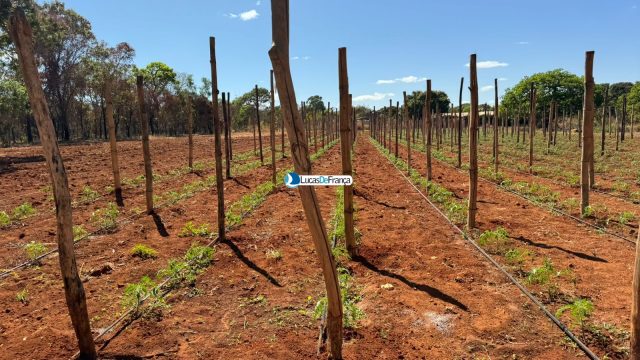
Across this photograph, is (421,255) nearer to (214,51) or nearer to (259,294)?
(259,294)

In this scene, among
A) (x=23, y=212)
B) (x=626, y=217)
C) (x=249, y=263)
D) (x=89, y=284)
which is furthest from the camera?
(x=23, y=212)

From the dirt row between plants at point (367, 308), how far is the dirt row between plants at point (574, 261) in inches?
14.7

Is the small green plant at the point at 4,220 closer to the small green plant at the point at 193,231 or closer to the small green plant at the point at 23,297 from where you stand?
the small green plant at the point at 193,231

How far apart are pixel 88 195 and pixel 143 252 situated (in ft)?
18.1

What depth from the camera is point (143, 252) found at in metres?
5.95

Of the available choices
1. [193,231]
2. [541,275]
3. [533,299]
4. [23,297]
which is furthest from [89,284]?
[541,275]

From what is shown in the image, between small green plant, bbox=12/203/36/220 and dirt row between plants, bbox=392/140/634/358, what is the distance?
884 cm

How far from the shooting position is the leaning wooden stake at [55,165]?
293cm

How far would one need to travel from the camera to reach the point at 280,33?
257 cm

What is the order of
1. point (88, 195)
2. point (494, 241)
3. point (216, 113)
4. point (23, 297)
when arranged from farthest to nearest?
point (88, 195)
point (216, 113)
point (494, 241)
point (23, 297)

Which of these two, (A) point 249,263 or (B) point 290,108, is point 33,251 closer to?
(A) point 249,263

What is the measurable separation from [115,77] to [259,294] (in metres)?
40.2

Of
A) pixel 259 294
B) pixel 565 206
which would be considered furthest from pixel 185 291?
pixel 565 206

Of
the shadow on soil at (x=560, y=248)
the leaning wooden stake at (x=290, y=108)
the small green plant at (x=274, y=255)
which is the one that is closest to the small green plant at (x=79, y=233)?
the small green plant at (x=274, y=255)
